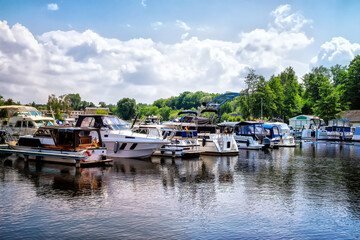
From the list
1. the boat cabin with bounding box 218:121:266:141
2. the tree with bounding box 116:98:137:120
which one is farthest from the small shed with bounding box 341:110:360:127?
the tree with bounding box 116:98:137:120

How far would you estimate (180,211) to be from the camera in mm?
14984

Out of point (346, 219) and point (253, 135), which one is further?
point (253, 135)

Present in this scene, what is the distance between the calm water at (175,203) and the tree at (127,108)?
142375 millimetres

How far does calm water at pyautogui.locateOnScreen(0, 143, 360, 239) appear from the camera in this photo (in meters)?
12.7

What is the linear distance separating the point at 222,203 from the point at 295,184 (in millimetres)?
7027

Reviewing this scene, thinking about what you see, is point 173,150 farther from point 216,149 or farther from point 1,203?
point 1,203

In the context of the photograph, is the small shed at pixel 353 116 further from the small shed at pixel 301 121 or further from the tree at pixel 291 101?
the tree at pixel 291 101

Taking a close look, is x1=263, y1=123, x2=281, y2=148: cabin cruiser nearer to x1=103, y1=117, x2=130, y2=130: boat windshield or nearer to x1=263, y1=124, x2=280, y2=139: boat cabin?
x1=263, y1=124, x2=280, y2=139: boat cabin

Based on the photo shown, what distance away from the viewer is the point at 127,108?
168 m

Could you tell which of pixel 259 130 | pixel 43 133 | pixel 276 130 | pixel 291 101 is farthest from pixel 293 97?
pixel 43 133

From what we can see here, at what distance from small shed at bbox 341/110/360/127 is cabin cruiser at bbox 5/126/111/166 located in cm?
7310

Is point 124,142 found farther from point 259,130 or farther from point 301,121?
point 301,121

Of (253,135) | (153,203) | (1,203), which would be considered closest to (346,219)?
(153,203)

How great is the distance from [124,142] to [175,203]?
50.8ft
